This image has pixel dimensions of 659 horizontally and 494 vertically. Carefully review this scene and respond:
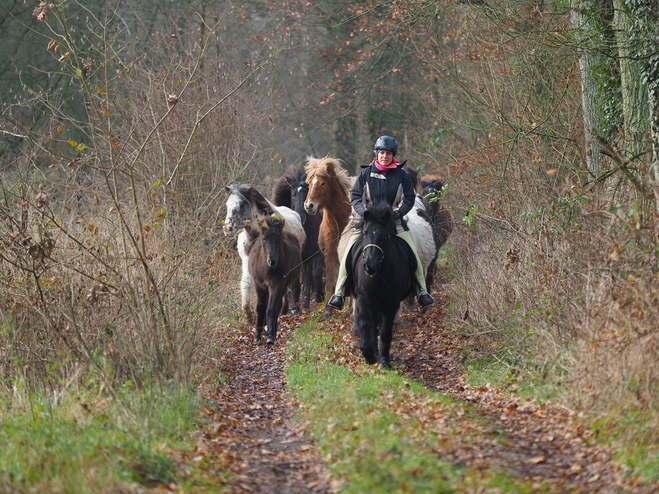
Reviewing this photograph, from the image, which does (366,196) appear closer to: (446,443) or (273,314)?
(273,314)

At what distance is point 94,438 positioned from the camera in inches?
232

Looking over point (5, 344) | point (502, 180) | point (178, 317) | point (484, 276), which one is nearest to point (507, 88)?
point (502, 180)

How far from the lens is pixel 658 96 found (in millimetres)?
9125

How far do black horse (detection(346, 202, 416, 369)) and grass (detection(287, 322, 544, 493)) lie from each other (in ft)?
1.89

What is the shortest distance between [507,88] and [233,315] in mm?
6591

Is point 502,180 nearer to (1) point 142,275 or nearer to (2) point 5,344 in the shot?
(1) point 142,275

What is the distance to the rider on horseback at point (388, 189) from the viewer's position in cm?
1015

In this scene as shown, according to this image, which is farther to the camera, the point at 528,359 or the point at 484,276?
the point at 484,276

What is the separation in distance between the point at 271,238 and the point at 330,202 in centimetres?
185

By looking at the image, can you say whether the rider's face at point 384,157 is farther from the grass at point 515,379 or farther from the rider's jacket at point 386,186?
the grass at point 515,379

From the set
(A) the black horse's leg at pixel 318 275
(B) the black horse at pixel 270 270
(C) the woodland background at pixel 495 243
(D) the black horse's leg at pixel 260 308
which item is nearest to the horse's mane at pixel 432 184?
(C) the woodland background at pixel 495 243

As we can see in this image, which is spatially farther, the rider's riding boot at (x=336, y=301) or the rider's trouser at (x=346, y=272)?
the rider's trouser at (x=346, y=272)

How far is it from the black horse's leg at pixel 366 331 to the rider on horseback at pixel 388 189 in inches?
17.7

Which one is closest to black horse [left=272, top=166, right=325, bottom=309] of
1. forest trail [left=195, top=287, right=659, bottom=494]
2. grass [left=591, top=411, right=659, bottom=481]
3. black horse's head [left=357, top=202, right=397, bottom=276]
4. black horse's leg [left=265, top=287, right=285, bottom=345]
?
black horse's leg [left=265, top=287, right=285, bottom=345]
